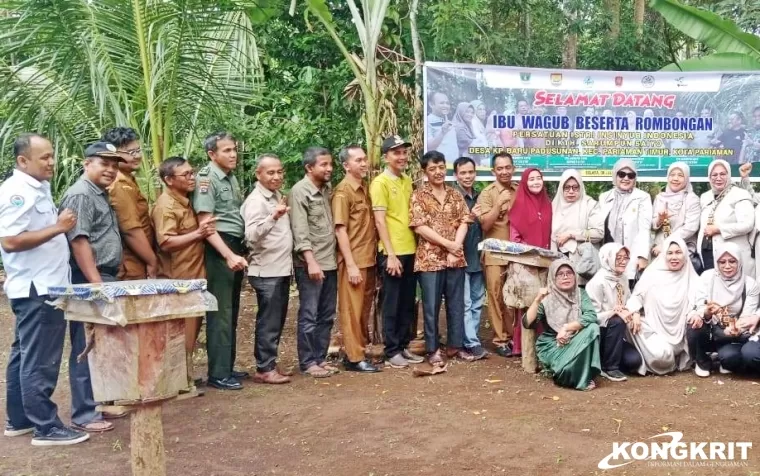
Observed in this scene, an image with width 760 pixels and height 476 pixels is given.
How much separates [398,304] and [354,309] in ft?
1.36

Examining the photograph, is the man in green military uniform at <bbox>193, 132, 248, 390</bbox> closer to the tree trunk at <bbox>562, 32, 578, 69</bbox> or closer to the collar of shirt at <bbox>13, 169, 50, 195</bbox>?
the collar of shirt at <bbox>13, 169, 50, 195</bbox>

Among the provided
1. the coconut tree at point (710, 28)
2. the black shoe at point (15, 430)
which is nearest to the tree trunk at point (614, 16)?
the coconut tree at point (710, 28)

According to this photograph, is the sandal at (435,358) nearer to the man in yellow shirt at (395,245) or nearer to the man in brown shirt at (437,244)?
the man in brown shirt at (437,244)

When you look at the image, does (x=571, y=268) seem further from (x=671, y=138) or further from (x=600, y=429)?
(x=671, y=138)

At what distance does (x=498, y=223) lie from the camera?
19.7ft

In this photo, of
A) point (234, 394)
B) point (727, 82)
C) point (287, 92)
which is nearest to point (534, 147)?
point (727, 82)

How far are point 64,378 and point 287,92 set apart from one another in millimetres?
4002

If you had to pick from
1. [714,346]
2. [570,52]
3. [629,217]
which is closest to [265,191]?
[629,217]

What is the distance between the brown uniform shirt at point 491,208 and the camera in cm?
597

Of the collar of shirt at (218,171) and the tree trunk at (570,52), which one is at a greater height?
the tree trunk at (570,52)

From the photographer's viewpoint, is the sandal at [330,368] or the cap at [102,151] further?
the sandal at [330,368]

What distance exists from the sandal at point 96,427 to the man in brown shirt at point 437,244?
2.36 m

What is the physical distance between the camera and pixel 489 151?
21.9 ft

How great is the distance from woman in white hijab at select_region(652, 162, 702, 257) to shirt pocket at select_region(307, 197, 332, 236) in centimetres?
270
